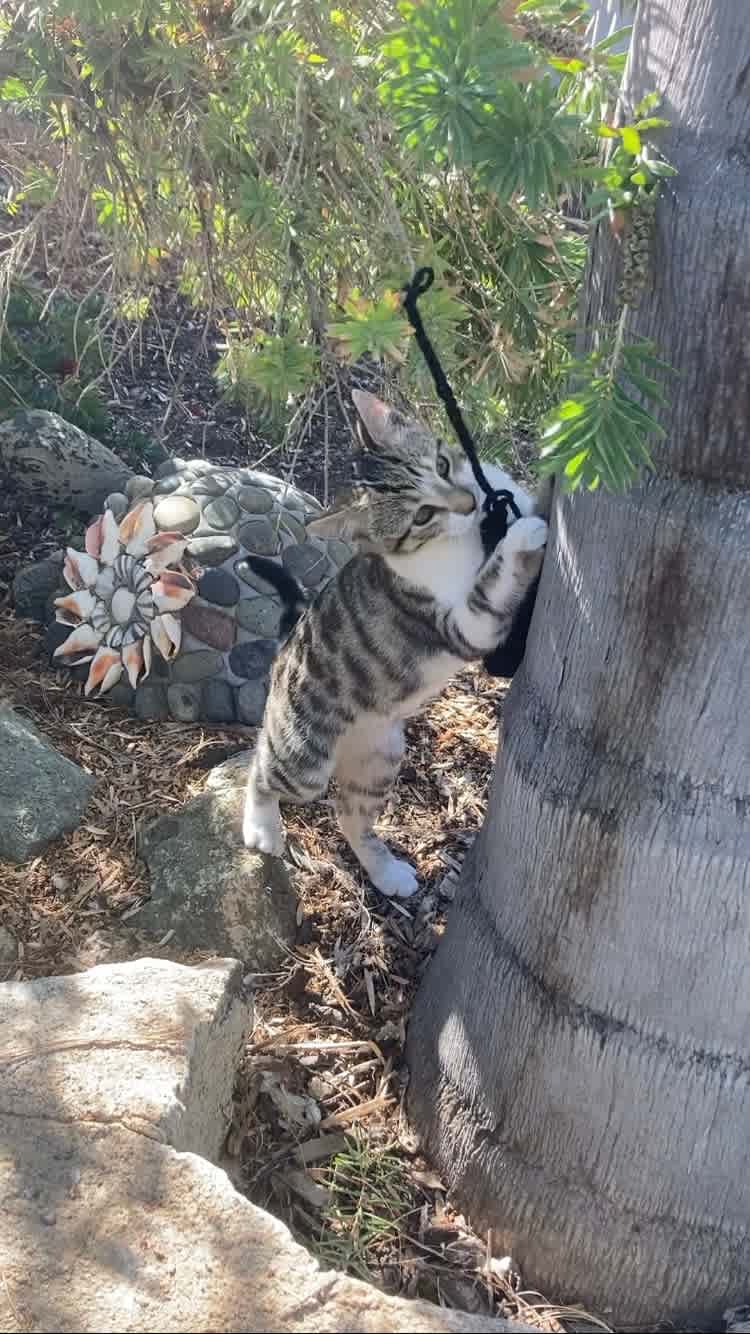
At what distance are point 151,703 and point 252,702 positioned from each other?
349mm

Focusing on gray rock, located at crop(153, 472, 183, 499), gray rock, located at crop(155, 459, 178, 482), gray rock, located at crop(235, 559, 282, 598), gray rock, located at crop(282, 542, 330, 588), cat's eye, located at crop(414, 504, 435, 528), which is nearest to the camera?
cat's eye, located at crop(414, 504, 435, 528)

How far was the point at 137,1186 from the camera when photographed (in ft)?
5.98

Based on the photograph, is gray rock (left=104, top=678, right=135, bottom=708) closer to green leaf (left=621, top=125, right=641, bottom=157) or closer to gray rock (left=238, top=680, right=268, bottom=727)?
gray rock (left=238, top=680, right=268, bottom=727)

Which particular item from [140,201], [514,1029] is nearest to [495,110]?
[140,201]

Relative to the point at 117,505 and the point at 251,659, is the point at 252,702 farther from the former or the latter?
the point at 117,505

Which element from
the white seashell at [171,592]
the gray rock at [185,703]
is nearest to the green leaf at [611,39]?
the white seashell at [171,592]

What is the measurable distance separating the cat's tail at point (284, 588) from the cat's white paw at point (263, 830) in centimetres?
56

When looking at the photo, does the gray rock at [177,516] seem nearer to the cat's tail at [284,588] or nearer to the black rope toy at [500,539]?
the cat's tail at [284,588]

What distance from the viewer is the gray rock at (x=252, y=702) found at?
3791mm

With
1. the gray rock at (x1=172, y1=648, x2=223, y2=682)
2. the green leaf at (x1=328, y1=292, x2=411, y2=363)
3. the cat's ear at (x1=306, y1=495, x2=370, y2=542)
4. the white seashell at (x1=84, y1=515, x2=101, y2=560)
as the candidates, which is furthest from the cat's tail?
the green leaf at (x1=328, y1=292, x2=411, y2=363)

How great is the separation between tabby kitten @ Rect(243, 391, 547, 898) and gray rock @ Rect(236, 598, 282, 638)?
75 centimetres

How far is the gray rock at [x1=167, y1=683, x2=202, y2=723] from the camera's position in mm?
3789

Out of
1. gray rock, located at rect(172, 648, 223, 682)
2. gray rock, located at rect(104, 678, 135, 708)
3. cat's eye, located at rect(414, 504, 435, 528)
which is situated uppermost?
cat's eye, located at rect(414, 504, 435, 528)

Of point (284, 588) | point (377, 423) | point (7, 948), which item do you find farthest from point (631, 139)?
point (7, 948)
